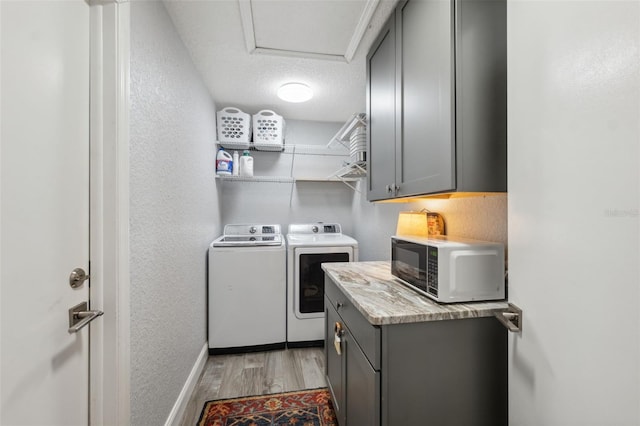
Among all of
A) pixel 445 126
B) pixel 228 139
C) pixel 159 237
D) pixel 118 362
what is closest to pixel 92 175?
pixel 159 237

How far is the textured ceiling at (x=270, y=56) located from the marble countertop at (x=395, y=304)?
1469mm

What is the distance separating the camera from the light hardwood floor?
1.80 metres

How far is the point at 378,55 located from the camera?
153cm

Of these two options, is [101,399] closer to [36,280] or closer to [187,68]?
[36,280]

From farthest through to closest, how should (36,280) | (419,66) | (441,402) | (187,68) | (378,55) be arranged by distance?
(187,68) < (378,55) < (419,66) < (441,402) < (36,280)

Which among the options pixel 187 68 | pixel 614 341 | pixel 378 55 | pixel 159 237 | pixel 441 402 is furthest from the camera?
pixel 187 68

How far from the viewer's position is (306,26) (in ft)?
4.87

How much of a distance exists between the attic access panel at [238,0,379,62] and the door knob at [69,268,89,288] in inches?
55.6

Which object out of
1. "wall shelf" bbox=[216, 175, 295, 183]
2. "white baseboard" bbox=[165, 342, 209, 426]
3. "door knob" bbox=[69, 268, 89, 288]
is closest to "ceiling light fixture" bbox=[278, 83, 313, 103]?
"wall shelf" bbox=[216, 175, 295, 183]

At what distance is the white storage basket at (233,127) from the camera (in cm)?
253

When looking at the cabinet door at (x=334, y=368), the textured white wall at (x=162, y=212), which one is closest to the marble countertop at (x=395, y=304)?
the cabinet door at (x=334, y=368)

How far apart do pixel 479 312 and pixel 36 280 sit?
140 centimetres

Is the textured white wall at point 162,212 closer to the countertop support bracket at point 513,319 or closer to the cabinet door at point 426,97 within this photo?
the cabinet door at point 426,97

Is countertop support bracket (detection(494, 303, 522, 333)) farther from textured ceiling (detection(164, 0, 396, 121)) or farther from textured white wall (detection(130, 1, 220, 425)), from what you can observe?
textured ceiling (detection(164, 0, 396, 121))
